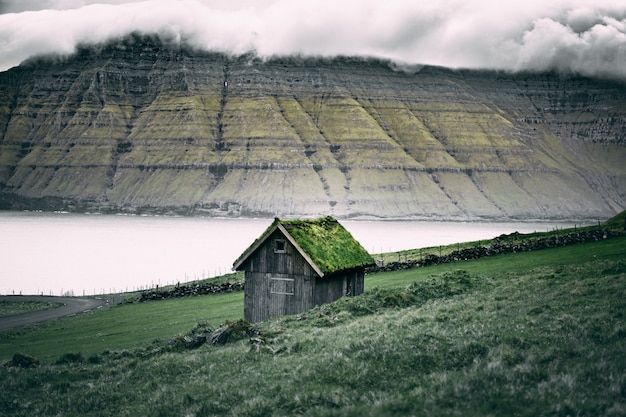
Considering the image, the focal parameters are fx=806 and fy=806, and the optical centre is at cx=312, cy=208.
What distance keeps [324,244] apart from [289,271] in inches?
107

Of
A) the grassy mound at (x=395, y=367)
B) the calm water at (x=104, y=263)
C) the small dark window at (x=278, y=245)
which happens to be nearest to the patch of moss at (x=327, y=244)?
the small dark window at (x=278, y=245)

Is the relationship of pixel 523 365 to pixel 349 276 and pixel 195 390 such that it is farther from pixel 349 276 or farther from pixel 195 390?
pixel 349 276

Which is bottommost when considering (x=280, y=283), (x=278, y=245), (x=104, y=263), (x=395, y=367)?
(x=395, y=367)

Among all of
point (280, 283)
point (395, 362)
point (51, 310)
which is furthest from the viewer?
point (51, 310)

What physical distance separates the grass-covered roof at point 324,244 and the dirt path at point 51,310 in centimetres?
2147

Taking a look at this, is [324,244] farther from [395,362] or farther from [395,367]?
[395,367]

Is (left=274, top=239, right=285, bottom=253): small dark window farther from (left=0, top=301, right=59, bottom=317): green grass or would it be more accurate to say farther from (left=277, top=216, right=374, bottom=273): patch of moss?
(left=0, top=301, right=59, bottom=317): green grass

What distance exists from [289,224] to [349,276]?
5032mm

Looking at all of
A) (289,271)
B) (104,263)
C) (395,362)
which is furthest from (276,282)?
(104,263)

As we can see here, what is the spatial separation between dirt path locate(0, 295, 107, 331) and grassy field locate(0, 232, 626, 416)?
682 inches

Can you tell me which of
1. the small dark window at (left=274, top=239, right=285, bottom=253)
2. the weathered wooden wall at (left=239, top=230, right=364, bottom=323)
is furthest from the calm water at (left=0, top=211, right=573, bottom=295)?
the small dark window at (left=274, top=239, right=285, bottom=253)

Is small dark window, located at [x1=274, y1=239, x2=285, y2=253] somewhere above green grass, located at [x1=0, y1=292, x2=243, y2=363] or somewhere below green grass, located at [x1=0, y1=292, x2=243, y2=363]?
above

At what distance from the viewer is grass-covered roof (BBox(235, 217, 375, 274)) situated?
40497mm

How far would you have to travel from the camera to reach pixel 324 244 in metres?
42.3
